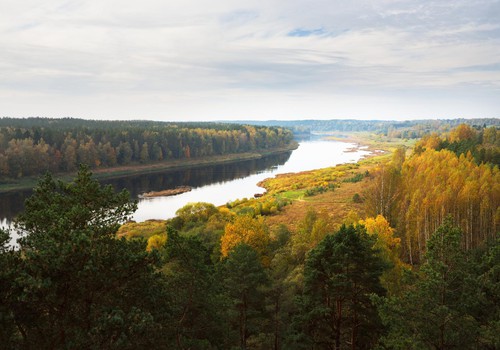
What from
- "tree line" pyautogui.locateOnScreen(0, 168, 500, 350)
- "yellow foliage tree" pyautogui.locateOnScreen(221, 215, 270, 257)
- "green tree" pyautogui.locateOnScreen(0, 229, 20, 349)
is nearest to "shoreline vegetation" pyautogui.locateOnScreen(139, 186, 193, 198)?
"yellow foliage tree" pyautogui.locateOnScreen(221, 215, 270, 257)

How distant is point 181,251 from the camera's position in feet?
58.6

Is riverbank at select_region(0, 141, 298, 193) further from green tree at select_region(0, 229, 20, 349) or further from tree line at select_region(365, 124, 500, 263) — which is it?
green tree at select_region(0, 229, 20, 349)

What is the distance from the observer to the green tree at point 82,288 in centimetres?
1134

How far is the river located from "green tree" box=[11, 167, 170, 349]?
53970 mm

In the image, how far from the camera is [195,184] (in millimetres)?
103500

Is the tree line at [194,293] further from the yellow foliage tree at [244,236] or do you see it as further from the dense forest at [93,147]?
the dense forest at [93,147]

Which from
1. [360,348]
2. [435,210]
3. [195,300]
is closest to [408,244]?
[435,210]

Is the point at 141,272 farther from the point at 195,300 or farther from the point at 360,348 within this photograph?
the point at 360,348

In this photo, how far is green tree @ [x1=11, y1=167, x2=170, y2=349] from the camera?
11336 mm

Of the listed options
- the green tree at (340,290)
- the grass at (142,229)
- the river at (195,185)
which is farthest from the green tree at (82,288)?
the river at (195,185)

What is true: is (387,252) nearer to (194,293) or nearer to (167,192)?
(194,293)

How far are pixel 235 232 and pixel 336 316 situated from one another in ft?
50.0

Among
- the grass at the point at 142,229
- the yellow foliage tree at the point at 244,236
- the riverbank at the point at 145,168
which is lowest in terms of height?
the grass at the point at 142,229

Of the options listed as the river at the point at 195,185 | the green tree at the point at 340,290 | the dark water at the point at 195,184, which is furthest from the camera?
the dark water at the point at 195,184
